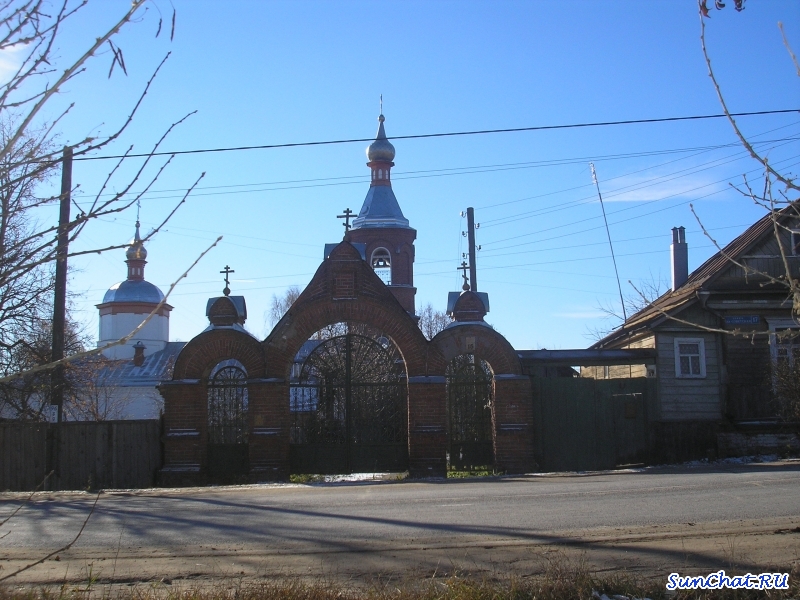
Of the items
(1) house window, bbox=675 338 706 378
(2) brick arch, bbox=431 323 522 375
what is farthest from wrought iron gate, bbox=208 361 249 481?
(1) house window, bbox=675 338 706 378

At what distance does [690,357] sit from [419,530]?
14.2 metres

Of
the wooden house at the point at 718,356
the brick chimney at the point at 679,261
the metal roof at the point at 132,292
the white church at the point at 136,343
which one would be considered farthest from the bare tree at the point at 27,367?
the metal roof at the point at 132,292

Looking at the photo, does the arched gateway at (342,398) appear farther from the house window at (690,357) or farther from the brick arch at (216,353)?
the house window at (690,357)

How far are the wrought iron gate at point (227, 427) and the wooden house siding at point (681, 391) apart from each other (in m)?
10.3

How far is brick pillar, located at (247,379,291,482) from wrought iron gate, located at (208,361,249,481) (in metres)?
0.34

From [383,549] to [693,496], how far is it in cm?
543

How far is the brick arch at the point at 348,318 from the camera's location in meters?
17.8

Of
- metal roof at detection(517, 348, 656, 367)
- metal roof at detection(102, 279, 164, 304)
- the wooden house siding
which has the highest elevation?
metal roof at detection(102, 279, 164, 304)

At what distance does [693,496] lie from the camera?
37.2ft

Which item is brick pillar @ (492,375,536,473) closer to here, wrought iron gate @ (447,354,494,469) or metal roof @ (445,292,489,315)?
wrought iron gate @ (447,354,494,469)

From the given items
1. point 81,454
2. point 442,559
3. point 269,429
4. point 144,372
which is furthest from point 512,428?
point 144,372

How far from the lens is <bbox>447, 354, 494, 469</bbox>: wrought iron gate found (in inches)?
705

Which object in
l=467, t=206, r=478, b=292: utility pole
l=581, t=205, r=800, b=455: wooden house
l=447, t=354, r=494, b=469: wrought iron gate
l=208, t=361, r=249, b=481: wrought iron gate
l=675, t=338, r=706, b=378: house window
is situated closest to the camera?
l=208, t=361, r=249, b=481: wrought iron gate

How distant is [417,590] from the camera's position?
20.0 feet
